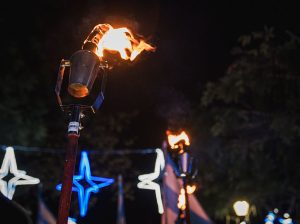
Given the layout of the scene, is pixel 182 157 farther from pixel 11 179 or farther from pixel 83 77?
pixel 83 77

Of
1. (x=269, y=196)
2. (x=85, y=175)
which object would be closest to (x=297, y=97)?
(x=269, y=196)

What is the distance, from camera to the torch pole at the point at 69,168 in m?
2.97

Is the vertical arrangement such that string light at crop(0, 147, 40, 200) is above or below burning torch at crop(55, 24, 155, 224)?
below

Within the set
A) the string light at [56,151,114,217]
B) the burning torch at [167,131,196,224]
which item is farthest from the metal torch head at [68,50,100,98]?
the string light at [56,151,114,217]

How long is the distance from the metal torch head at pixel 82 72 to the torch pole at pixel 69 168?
184 mm

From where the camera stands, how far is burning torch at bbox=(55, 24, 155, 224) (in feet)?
10.2

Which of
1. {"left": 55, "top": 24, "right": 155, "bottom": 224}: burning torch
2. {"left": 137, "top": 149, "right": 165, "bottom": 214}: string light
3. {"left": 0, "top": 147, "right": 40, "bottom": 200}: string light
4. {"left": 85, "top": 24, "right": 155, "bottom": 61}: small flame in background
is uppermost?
{"left": 85, "top": 24, "right": 155, "bottom": 61}: small flame in background

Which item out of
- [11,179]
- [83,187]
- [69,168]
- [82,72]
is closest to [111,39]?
[82,72]

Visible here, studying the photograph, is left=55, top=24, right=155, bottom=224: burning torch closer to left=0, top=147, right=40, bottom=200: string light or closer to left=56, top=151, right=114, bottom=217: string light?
left=56, top=151, right=114, bottom=217: string light

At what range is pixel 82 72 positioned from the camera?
3.47 metres

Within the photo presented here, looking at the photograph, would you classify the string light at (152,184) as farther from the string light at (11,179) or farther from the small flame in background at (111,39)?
the small flame in background at (111,39)

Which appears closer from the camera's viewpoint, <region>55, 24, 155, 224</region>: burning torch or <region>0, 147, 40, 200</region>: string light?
<region>55, 24, 155, 224</region>: burning torch

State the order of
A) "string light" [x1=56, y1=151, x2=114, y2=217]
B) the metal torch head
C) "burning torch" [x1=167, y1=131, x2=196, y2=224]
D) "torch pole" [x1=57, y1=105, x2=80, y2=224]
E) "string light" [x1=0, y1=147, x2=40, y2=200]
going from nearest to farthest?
"torch pole" [x1=57, y1=105, x2=80, y2=224]
the metal torch head
"burning torch" [x1=167, y1=131, x2=196, y2=224]
"string light" [x1=56, y1=151, x2=114, y2=217]
"string light" [x1=0, y1=147, x2=40, y2=200]

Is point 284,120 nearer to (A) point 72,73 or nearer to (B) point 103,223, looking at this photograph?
(A) point 72,73
